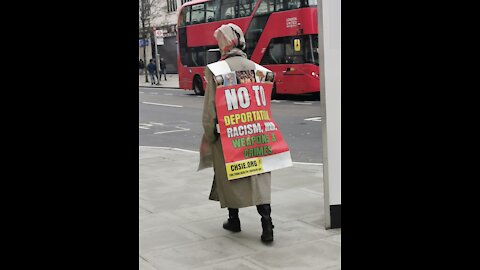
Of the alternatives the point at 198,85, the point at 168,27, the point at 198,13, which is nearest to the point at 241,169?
the point at 198,13

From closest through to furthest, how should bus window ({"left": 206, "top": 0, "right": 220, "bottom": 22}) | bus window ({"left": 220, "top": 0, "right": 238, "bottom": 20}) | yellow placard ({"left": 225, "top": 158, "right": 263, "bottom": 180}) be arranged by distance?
yellow placard ({"left": 225, "top": 158, "right": 263, "bottom": 180}) → bus window ({"left": 220, "top": 0, "right": 238, "bottom": 20}) → bus window ({"left": 206, "top": 0, "right": 220, "bottom": 22})

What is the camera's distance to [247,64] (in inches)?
174

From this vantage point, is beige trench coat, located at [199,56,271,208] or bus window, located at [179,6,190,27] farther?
bus window, located at [179,6,190,27]

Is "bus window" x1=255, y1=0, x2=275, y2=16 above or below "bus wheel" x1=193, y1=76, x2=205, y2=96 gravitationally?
above

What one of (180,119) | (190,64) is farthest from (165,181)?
(190,64)

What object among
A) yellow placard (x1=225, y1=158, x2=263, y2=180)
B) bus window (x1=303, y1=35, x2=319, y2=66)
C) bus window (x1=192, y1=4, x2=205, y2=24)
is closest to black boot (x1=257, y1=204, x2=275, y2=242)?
yellow placard (x1=225, y1=158, x2=263, y2=180)

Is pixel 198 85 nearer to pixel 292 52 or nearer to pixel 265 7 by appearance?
pixel 265 7

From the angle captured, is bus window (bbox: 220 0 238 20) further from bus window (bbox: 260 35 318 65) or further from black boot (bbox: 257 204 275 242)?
black boot (bbox: 257 204 275 242)

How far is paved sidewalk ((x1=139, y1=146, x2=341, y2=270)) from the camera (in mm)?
4047

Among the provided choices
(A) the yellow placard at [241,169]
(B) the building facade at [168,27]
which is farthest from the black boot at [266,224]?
(B) the building facade at [168,27]

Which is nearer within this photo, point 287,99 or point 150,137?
point 150,137

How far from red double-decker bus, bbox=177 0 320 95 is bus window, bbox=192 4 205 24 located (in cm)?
4

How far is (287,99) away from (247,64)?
52.9ft
